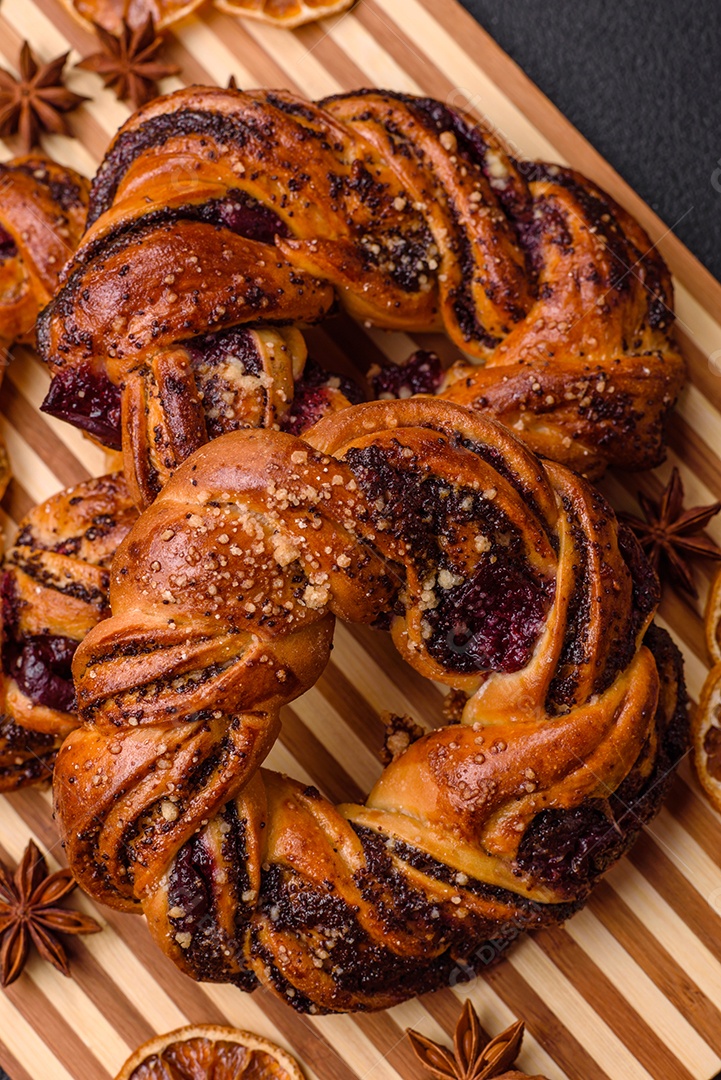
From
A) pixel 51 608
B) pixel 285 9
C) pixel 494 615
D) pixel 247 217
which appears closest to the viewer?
pixel 494 615

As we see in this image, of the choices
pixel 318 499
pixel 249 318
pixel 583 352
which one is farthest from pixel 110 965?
pixel 583 352

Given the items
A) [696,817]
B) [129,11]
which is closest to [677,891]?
[696,817]

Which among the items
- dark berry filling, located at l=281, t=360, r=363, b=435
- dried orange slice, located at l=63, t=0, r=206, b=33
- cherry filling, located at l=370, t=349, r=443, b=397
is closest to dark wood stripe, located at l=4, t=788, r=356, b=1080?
dark berry filling, located at l=281, t=360, r=363, b=435

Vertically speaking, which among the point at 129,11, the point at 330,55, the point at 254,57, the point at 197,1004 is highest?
the point at 129,11

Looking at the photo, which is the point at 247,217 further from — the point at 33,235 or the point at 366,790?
the point at 366,790

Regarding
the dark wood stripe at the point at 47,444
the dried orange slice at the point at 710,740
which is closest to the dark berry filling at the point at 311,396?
the dark wood stripe at the point at 47,444

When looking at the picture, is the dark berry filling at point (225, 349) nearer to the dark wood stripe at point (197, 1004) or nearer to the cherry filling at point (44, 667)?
the cherry filling at point (44, 667)

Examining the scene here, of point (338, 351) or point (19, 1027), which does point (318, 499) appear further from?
point (19, 1027)
